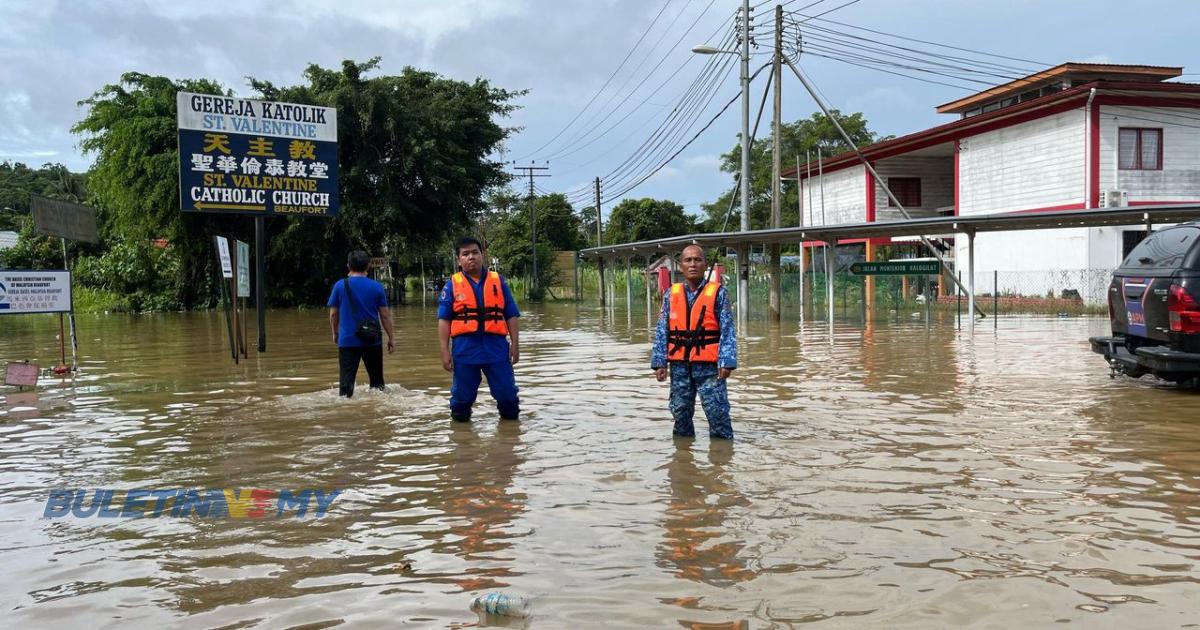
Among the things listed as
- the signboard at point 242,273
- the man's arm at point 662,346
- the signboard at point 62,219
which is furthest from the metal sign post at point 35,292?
the man's arm at point 662,346

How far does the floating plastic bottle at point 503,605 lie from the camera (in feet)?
13.3

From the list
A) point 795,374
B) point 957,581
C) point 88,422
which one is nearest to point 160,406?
point 88,422

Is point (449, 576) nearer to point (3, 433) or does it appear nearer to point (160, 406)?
point (3, 433)

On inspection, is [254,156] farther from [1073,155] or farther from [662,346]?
[1073,155]

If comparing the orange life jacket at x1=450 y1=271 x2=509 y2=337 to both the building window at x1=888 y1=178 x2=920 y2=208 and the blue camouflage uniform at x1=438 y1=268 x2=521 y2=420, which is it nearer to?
the blue camouflage uniform at x1=438 y1=268 x2=521 y2=420

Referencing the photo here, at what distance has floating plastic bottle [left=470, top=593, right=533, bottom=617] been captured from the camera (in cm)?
407

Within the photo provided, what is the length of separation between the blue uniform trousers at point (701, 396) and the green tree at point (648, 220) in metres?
71.7

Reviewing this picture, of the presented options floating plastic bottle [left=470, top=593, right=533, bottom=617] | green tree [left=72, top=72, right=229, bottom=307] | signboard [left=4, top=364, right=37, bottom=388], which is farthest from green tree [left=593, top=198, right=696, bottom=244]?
floating plastic bottle [left=470, top=593, right=533, bottom=617]

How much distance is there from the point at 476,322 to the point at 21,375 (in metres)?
7.93

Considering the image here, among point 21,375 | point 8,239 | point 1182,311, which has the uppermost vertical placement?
point 8,239

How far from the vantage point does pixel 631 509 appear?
586 cm

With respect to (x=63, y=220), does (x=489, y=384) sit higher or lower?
lower

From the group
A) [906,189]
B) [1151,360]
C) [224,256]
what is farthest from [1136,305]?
[906,189]

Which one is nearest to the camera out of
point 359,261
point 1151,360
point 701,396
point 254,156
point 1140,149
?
point 701,396
